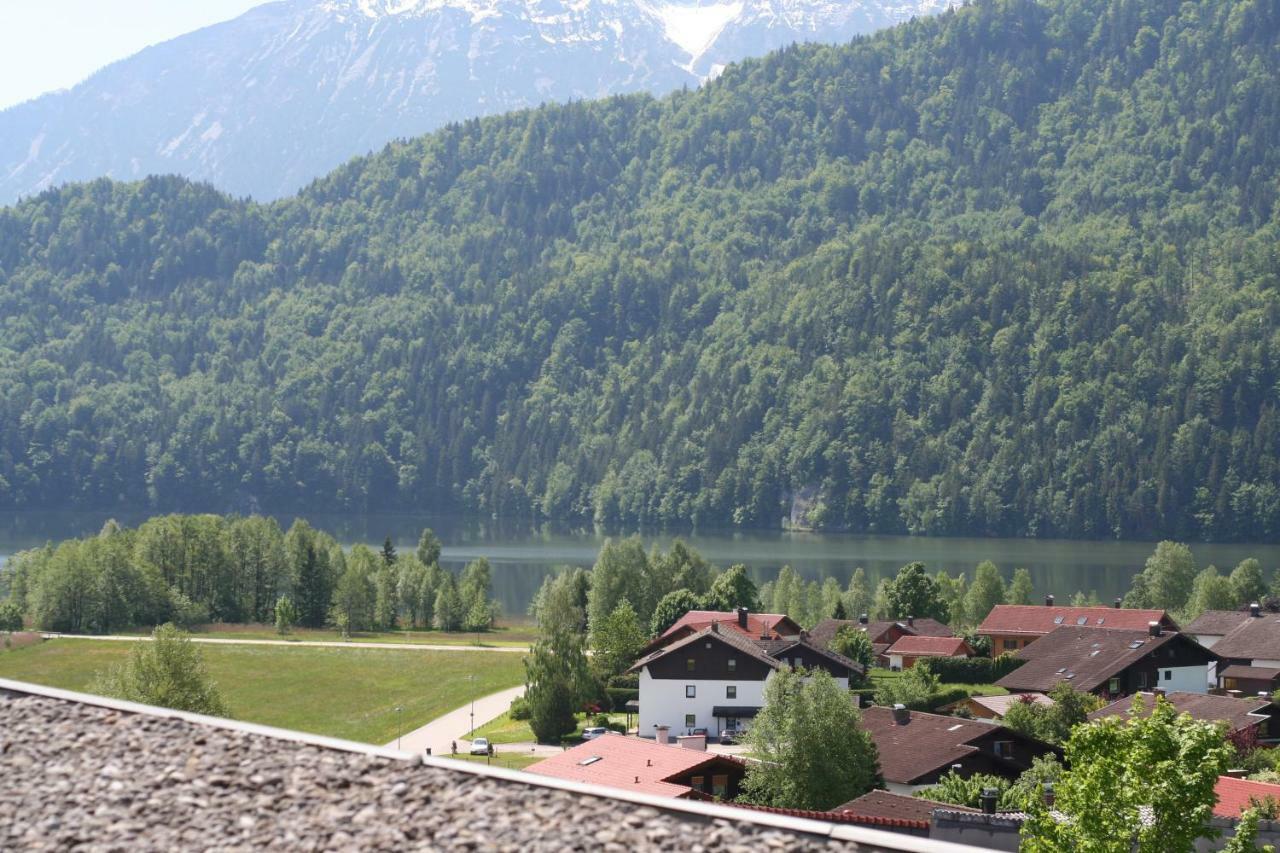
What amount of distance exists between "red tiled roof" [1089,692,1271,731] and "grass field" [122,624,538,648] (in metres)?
46.5

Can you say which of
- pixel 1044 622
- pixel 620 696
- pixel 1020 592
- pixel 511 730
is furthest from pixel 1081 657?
pixel 1020 592

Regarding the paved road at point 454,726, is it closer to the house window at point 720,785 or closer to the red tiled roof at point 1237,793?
the house window at point 720,785

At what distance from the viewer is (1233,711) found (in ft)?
199

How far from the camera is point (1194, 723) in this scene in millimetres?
27750

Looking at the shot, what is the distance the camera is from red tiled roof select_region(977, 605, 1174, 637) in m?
95.8

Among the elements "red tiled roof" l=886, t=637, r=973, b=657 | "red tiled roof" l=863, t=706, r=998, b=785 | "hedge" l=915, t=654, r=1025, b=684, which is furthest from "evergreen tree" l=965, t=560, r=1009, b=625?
"red tiled roof" l=863, t=706, r=998, b=785

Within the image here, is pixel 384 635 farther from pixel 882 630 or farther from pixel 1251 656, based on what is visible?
pixel 1251 656

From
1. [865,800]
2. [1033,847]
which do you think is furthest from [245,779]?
[865,800]

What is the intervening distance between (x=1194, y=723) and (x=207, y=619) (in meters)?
94.9

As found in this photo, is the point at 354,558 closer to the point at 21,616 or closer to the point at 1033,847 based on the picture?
the point at 21,616

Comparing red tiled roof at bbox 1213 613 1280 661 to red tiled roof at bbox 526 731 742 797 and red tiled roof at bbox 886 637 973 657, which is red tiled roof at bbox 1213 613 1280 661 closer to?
red tiled roof at bbox 886 637 973 657

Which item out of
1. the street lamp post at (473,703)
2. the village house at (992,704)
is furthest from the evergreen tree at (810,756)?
the street lamp post at (473,703)

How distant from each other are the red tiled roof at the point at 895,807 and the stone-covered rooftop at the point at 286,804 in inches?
941

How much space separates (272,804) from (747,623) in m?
76.7
